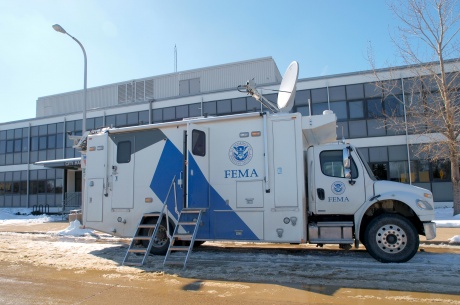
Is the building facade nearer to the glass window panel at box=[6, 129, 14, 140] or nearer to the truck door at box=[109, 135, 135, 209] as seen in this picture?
the glass window panel at box=[6, 129, 14, 140]

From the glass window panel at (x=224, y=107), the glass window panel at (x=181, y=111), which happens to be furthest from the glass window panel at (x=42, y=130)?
the glass window panel at (x=224, y=107)

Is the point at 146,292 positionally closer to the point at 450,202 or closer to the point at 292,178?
the point at 292,178

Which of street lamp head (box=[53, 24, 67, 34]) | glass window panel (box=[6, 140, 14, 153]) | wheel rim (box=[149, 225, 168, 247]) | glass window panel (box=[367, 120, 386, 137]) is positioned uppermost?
street lamp head (box=[53, 24, 67, 34])

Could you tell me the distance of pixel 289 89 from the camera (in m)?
9.65

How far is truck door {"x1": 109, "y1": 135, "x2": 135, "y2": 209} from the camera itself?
9.43 meters

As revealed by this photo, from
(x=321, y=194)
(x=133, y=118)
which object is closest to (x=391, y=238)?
(x=321, y=194)

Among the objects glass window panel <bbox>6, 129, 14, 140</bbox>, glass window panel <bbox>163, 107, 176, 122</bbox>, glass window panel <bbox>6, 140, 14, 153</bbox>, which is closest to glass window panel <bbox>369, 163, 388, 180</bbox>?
glass window panel <bbox>163, 107, 176, 122</bbox>

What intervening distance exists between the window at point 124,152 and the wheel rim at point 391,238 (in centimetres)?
620

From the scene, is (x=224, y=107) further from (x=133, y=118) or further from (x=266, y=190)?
(x=266, y=190)

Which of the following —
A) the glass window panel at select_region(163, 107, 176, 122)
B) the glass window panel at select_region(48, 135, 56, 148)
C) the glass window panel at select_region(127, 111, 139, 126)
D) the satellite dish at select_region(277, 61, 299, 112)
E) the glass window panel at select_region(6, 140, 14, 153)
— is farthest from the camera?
the glass window panel at select_region(6, 140, 14, 153)

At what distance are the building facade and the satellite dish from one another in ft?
23.0

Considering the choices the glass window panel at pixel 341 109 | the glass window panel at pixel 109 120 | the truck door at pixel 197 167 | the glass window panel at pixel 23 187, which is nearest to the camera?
the truck door at pixel 197 167

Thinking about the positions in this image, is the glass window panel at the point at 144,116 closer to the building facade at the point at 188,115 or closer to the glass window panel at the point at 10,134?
the building facade at the point at 188,115

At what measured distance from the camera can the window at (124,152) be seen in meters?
9.58
